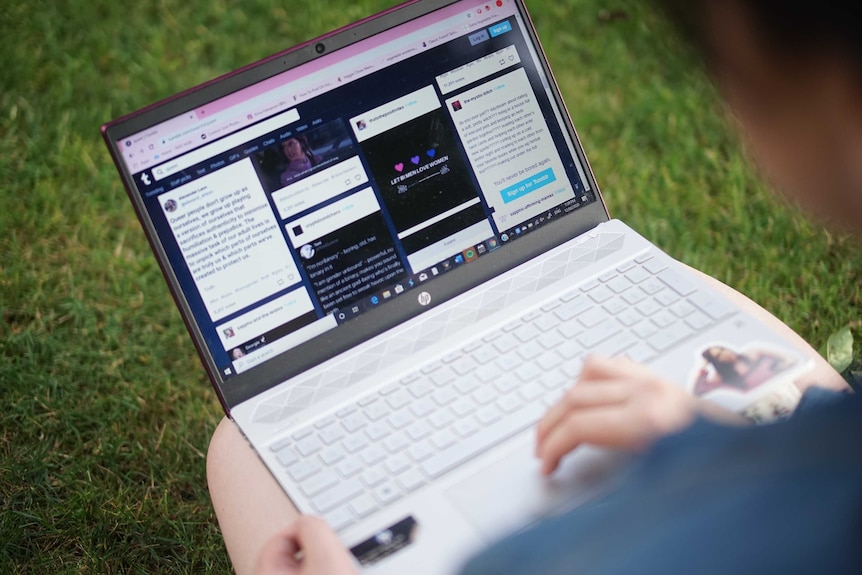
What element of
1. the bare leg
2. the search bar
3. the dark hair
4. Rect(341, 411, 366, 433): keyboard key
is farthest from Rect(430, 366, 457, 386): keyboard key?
the dark hair

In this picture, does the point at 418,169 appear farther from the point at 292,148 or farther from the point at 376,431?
the point at 376,431

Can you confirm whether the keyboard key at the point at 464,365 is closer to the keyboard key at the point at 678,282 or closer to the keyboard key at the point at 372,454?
the keyboard key at the point at 372,454

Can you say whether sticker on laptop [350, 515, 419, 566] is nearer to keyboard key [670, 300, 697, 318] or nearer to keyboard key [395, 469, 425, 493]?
keyboard key [395, 469, 425, 493]

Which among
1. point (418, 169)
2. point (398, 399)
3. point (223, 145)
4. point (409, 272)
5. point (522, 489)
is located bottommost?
point (522, 489)

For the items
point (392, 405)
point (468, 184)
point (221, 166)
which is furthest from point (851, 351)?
point (221, 166)

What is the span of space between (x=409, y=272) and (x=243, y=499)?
0.36m

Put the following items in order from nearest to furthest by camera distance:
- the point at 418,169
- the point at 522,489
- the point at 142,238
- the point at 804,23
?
the point at 804,23, the point at 522,489, the point at 418,169, the point at 142,238

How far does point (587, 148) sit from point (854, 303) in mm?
750

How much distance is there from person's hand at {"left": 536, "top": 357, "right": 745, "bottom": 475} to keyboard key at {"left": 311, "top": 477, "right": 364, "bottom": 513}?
0.21m

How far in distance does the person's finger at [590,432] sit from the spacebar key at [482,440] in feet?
0.30

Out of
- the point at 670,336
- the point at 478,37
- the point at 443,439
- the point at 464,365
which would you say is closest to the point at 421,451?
the point at 443,439

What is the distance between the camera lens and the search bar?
3.21 feet

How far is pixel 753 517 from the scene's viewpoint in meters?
0.60

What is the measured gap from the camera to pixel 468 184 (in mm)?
1109
